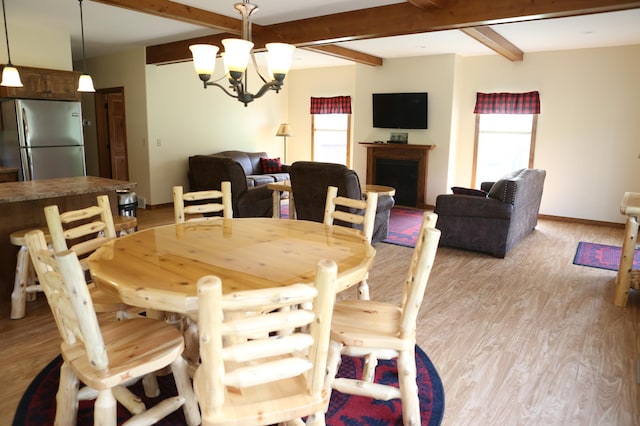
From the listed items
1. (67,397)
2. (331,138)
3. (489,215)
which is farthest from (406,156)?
(67,397)

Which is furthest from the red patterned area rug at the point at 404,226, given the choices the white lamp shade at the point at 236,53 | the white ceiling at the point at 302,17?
the white lamp shade at the point at 236,53

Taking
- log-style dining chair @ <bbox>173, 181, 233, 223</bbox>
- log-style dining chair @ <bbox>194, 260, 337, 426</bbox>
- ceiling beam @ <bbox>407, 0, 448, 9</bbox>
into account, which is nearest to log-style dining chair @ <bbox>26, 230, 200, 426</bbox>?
log-style dining chair @ <bbox>194, 260, 337, 426</bbox>

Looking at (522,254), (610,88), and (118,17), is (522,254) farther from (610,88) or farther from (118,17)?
(118,17)

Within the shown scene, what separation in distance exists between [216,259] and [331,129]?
735 cm

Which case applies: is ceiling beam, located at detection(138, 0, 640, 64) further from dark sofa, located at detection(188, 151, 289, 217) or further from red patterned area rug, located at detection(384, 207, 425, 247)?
red patterned area rug, located at detection(384, 207, 425, 247)

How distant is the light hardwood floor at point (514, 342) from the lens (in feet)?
7.37

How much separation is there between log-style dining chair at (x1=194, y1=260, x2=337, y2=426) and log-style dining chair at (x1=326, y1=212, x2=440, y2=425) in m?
0.39

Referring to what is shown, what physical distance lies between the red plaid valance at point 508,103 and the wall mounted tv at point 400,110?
85 centimetres

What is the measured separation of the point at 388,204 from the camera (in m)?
5.22

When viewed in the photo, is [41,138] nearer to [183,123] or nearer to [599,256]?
[183,123]

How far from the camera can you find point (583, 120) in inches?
257

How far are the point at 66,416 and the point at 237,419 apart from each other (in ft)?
3.19

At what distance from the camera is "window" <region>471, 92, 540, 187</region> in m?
6.89

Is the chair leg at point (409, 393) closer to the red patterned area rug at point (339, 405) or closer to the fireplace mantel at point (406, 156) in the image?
the red patterned area rug at point (339, 405)
